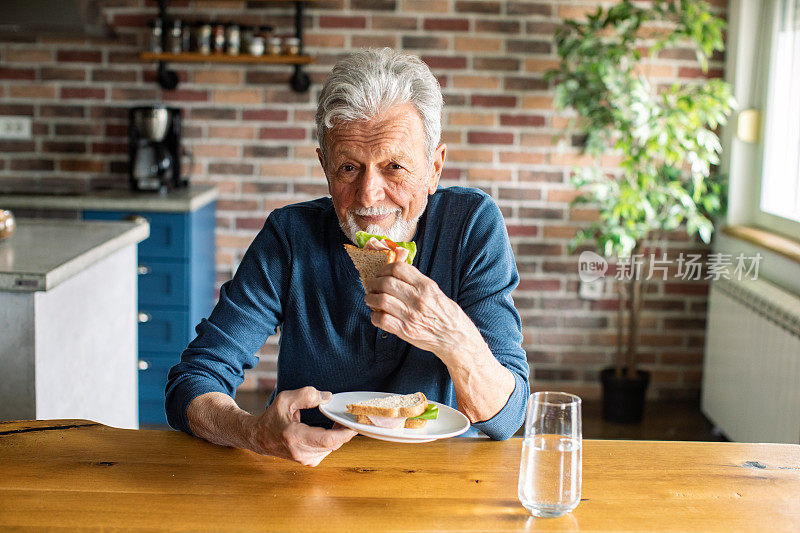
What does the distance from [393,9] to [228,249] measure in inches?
51.8

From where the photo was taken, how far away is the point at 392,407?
3.75 ft

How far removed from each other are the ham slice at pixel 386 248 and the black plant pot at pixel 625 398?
7.80 feet

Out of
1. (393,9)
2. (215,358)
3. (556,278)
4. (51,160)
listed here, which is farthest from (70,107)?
(215,358)

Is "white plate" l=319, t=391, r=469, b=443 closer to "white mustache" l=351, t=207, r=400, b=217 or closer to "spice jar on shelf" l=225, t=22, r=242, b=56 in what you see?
"white mustache" l=351, t=207, r=400, b=217

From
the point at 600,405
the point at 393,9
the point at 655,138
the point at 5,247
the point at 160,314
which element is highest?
the point at 393,9

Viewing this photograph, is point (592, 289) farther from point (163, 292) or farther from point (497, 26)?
point (163, 292)

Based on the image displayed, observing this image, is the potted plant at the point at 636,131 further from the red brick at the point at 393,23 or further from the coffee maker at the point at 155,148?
the coffee maker at the point at 155,148

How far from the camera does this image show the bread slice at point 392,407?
1134mm

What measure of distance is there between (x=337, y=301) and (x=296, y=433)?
19.4 inches

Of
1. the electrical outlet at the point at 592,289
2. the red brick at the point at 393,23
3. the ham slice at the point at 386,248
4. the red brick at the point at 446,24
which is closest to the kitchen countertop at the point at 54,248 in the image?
the ham slice at the point at 386,248

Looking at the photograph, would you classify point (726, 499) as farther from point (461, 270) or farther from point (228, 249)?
point (228, 249)

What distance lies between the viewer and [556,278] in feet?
12.4

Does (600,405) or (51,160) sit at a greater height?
(51,160)

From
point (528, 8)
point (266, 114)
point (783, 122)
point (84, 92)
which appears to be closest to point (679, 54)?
point (783, 122)
